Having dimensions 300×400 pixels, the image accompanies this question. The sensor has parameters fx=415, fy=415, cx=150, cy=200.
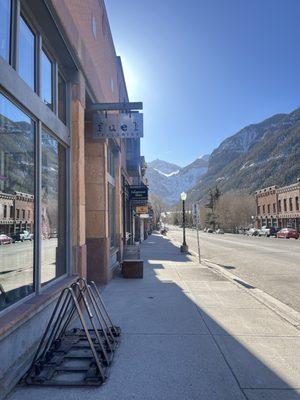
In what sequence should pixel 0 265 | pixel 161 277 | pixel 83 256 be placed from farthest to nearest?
pixel 161 277, pixel 83 256, pixel 0 265

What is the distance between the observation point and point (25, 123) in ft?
17.7

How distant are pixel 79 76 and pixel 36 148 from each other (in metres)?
2.87

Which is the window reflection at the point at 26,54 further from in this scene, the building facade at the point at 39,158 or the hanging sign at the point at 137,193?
the hanging sign at the point at 137,193

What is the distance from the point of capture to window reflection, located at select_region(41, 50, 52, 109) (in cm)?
640

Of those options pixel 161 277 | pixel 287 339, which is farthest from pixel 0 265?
pixel 161 277

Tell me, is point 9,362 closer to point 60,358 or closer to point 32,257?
point 60,358

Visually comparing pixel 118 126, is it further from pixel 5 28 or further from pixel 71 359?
pixel 71 359

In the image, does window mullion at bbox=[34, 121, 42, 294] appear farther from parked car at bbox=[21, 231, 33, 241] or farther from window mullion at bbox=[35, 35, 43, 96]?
window mullion at bbox=[35, 35, 43, 96]

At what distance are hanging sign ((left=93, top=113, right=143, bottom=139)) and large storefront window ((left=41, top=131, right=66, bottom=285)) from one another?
221cm

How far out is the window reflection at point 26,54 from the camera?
5.34 metres

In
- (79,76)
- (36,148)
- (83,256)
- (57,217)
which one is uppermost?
(79,76)

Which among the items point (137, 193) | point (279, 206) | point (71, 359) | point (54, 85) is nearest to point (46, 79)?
point (54, 85)

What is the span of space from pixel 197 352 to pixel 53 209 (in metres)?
3.34

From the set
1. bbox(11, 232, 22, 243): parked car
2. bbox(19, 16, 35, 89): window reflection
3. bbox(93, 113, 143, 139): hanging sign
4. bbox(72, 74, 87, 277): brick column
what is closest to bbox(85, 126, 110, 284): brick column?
bbox(93, 113, 143, 139): hanging sign
